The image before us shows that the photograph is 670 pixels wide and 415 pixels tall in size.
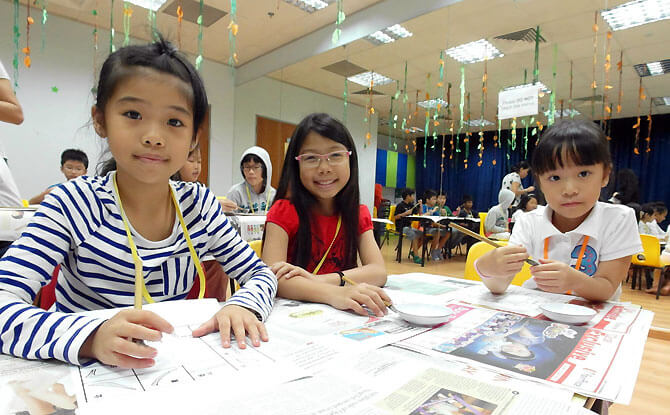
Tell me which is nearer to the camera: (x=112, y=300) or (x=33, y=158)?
(x=112, y=300)

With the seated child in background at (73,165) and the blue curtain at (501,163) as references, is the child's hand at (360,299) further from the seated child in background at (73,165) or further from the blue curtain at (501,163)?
the blue curtain at (501,163)

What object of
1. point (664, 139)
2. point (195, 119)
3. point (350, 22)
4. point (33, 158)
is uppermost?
point (350, 22)

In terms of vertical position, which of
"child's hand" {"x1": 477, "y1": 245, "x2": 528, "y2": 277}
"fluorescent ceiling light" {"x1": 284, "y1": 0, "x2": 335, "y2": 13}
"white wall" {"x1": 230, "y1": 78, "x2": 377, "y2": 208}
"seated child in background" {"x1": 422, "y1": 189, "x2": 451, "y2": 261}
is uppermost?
"fluorescent ceiling light" {"x1": 284, "y1": 0, "x2": 335, "y2": 13}

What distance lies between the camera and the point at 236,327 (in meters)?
0.60

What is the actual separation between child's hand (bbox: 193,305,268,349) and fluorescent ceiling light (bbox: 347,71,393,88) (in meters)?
5.76

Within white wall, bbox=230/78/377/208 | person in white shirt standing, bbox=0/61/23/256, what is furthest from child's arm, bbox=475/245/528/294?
white wall, bbox=230/78/377/208

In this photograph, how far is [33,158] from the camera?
14.3ft

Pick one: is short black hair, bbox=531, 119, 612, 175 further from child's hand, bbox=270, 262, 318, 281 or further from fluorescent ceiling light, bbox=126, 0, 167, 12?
fluorescent ceiling light, bbox=126, 0, 167, 12

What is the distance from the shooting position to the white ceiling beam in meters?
3.73

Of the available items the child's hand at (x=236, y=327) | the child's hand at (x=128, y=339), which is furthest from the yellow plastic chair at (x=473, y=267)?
the child's hand at (x=128, y=339)

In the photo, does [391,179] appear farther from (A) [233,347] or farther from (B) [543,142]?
(A) [233,347]

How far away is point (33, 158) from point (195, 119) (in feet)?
15.9

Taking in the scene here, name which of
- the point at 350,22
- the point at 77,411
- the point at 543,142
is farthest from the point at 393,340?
the point at 350,22

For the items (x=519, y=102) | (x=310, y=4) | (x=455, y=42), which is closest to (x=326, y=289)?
(x=519, y=102)
